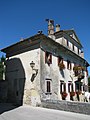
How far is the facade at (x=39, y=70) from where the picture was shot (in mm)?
14742

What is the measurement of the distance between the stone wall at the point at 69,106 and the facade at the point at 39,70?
1.23m

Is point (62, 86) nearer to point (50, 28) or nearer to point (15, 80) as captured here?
point (15, 80)

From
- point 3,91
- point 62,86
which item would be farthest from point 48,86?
point 3,91

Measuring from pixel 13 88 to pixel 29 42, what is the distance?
225 inches

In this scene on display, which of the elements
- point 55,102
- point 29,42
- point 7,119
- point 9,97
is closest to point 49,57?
point 29,42

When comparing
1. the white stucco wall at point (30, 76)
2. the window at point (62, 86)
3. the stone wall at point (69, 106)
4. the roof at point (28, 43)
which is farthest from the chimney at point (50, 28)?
the stone wall at point (69, 106)

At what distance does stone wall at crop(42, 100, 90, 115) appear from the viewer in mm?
10922

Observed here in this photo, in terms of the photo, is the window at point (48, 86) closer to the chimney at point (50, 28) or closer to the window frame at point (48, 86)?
the window frame at point (48, 86)

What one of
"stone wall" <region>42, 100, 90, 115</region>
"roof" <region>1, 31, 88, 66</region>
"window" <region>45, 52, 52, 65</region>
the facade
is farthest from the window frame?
"roof" <region>1, 31, 88, 66</region>

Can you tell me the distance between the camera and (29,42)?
15859 mm

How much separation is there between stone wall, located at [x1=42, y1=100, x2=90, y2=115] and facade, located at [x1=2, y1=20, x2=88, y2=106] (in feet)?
4.05

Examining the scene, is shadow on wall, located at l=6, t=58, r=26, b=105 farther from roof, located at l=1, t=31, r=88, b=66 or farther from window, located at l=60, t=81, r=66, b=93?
window, located at l=60, t=81, r=66, b=93

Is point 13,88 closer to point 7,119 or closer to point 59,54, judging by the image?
point 59,54

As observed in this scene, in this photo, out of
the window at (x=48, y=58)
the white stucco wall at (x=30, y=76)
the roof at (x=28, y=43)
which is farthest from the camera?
the window at (x=48, y=58)
